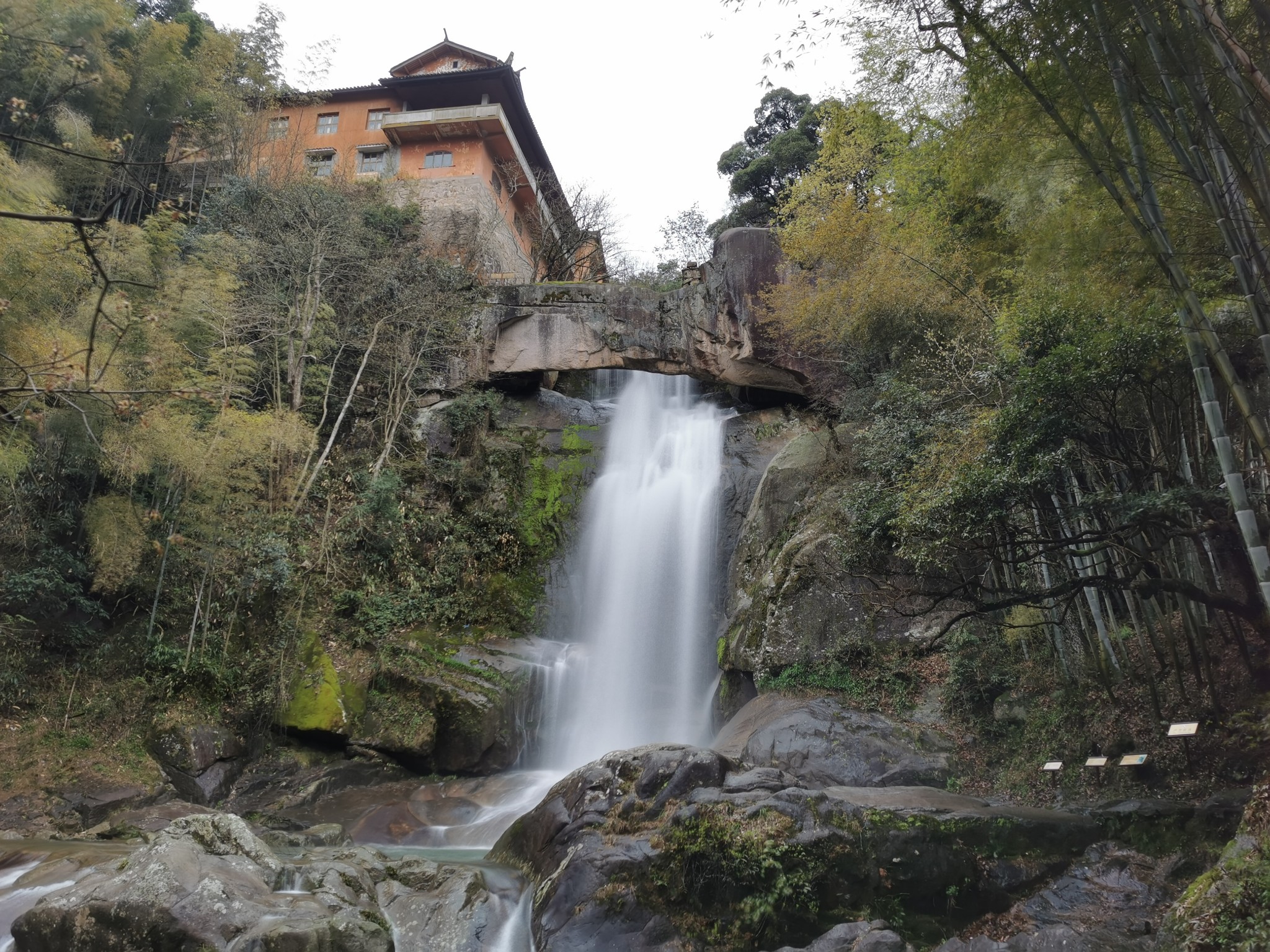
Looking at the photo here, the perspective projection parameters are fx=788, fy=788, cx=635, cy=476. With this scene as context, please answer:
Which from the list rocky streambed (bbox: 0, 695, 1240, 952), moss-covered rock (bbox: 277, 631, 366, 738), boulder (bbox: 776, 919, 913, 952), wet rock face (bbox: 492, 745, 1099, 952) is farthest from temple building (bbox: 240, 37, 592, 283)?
boulder (bbox: 776, 919, 913, 952)

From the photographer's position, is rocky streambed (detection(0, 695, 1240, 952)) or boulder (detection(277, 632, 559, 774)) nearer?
rocky streambed (detection(0, 695, 1240, 952))

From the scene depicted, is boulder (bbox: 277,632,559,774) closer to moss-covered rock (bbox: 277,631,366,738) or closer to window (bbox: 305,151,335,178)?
moss-covered rock (bbox: 277,631,366,738)

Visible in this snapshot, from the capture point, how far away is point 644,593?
48.6 feet

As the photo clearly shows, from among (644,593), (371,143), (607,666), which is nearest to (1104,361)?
(607,666)

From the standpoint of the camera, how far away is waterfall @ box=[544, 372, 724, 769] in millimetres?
12578

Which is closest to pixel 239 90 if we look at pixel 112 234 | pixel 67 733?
pixel 112 234

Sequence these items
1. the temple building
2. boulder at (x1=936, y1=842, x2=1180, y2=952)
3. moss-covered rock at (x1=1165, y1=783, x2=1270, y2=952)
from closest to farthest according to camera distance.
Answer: moss-covered rock at (x1=1165, y1=783, x2=1270, y2=952)
boulder at (x1=936, y1=842, x2=1180, y2=952)
the temple building

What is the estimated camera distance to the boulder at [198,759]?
33.8 feet

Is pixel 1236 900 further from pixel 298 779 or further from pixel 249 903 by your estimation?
pixel 298 779

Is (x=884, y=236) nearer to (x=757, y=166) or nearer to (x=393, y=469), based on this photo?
(x=393, y=469)

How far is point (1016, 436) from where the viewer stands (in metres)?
6.95

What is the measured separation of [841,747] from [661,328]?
11166 mm

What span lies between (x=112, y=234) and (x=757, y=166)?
19.7 metres

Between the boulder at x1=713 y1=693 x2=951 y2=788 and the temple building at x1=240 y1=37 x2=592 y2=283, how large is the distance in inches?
628
